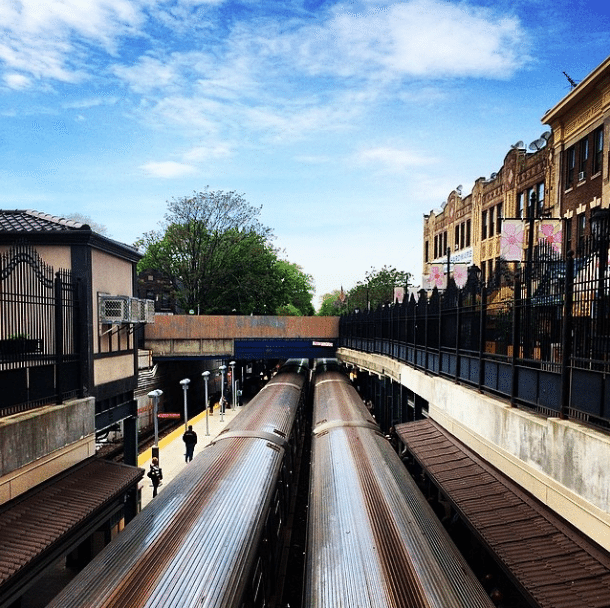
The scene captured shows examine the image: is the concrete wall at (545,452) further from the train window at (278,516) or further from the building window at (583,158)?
the building window at (583,158)

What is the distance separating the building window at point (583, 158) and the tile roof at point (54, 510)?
20817 mm

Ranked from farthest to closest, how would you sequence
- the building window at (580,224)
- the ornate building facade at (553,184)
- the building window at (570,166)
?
the building window at (570,166) < the building window at (580,224) < the ornate building facade at (553,184)

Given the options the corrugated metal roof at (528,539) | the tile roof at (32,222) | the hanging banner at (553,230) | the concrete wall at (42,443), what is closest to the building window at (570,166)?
the hanging banner at (553,230)

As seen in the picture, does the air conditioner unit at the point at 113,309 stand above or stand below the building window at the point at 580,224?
below

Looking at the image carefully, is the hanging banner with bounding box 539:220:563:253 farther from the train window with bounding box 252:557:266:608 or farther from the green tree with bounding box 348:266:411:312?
the green tree with bounding box 348:266:411:312

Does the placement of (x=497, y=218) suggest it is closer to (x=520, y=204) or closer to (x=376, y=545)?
(x=520, y=204)

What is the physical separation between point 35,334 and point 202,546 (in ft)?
19.5

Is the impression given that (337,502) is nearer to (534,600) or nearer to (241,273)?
→ (534,600)

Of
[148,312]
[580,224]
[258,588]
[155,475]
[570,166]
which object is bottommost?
[155,475]

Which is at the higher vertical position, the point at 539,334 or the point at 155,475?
the point at 539,334

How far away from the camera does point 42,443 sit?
29.3 ft

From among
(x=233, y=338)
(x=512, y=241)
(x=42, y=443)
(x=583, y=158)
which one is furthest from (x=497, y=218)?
(x=42, y=443)

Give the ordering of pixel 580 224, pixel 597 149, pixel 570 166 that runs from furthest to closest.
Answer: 1. pixel 570 166
2. pixel 580 224
3. pixel 597 149

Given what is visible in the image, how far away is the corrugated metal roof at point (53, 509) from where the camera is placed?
6.86 metres
